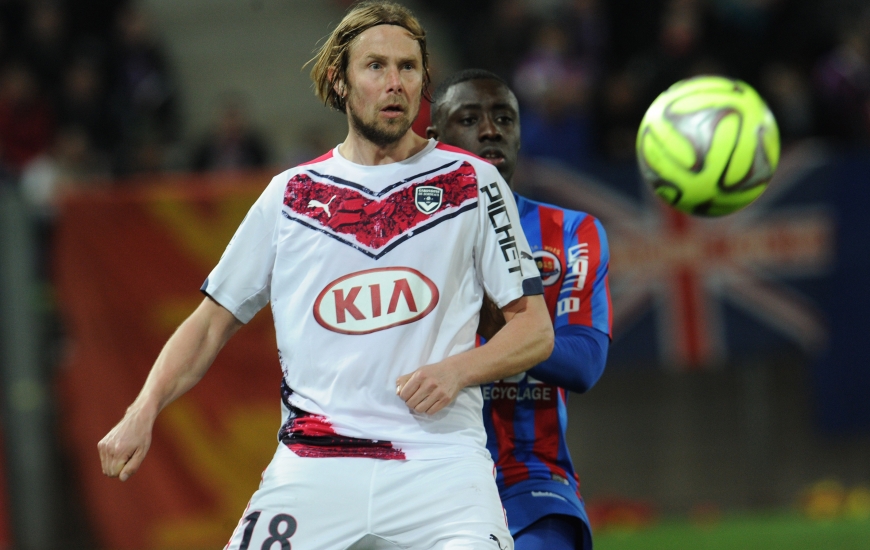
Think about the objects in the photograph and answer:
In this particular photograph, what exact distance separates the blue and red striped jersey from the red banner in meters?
4.96

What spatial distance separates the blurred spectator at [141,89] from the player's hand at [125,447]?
7937 millimetres

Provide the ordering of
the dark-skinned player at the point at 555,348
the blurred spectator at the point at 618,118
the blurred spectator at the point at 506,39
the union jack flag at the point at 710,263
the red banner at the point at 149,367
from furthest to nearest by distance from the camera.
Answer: the blurred spectator at the point at 506,39, the blurred spectator at the point at 618,118, the union jack flag at the point at 710,263, the red banner at the point at 149,367, the dark-skinned player at the point at 555,348

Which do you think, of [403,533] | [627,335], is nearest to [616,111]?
[627,335]

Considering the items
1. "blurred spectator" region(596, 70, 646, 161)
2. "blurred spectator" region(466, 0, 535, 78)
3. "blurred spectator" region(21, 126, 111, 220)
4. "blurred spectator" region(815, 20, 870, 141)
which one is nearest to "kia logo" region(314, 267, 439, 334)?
"blurred spectator" region(21, 126, 111, 220)

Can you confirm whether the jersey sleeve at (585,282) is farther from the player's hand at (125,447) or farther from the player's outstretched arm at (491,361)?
the player's hand at (125,447)

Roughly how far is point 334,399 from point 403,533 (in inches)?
16.8

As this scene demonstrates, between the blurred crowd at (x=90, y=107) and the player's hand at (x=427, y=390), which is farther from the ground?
the blurred crowd at (x=90, y=107)

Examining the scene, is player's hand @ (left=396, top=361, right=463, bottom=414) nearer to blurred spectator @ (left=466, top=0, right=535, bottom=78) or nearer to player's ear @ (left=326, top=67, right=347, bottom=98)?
player's ear @ (left=326, top=67, right=347, bottom=98)

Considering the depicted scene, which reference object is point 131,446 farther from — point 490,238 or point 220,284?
point 490,238

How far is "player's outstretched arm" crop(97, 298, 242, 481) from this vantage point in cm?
324

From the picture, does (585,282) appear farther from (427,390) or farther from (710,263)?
(710,263)

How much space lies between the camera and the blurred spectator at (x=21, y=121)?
10.5 meters

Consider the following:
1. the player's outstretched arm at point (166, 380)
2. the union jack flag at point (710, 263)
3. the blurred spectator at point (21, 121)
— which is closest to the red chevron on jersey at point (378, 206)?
the player's outstretched arm at point (166, 380)

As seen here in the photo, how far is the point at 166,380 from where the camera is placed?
339 cm
